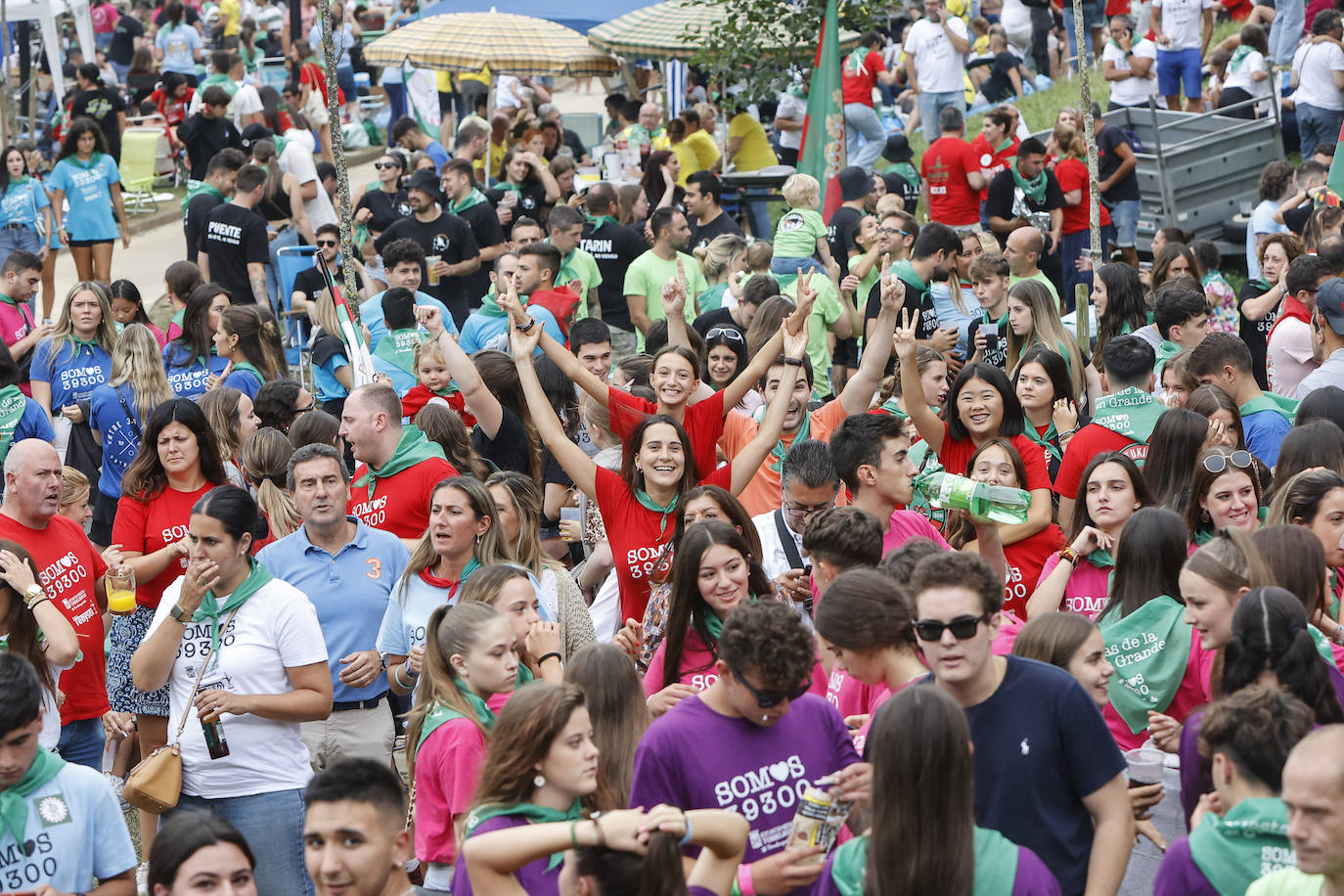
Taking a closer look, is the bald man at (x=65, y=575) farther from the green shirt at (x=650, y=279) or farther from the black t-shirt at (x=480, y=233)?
the black t-shirt at (x=480, y=233)

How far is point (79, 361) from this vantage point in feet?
28.8

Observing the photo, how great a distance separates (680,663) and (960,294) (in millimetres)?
5581

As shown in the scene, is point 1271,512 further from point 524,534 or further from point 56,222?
point 56,222

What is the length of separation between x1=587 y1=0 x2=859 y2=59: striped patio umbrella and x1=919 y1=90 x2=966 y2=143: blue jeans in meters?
1.11

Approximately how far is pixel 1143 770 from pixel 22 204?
12477 mm

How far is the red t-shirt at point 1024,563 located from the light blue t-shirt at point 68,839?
3392mm

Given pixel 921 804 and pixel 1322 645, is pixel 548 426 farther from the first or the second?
pixel 921 804

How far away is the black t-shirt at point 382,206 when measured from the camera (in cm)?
1305

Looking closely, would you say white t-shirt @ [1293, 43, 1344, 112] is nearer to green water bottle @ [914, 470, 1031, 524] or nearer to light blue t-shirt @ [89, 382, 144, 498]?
green water bottle @ [914, 470, 1031, 524]

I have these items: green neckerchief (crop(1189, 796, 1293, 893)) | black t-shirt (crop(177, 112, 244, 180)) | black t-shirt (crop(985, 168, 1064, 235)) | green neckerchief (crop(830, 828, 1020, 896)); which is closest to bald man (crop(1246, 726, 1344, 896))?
green neckerchief (crop(1189, 796, 1293, 893))

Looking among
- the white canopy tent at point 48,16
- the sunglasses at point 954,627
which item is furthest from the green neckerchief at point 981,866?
the white canopy tent at point 48,16

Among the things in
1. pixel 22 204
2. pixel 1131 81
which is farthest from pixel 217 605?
pixel 1131 81

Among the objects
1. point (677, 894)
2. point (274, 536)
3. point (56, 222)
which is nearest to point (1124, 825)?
point (677, 894)

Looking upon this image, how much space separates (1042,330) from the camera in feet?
25.9
